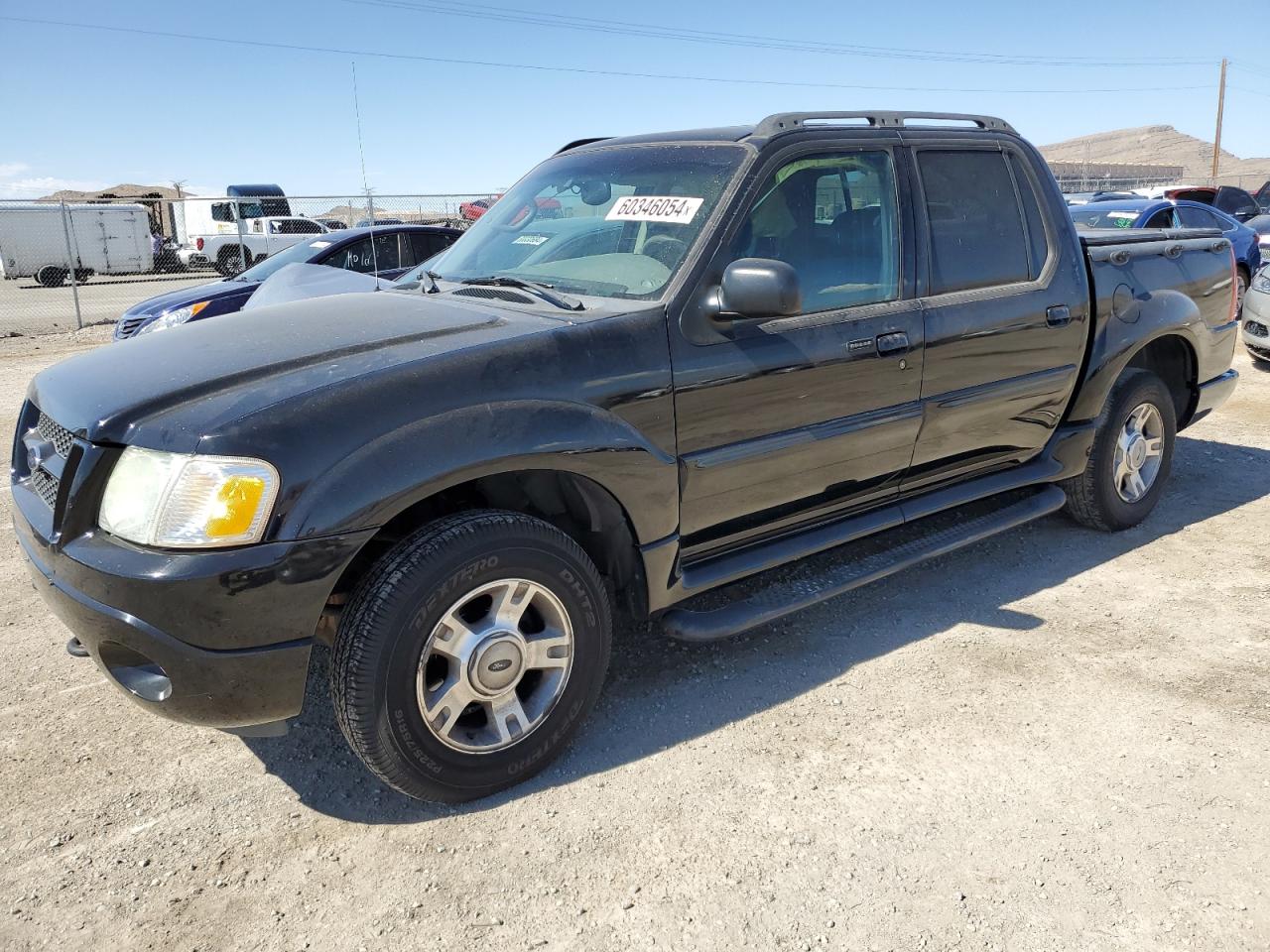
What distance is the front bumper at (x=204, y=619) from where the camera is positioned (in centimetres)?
230

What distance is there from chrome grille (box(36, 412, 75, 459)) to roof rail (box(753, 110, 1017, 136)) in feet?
8.05

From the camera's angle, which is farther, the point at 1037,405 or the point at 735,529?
the point at 1037,405

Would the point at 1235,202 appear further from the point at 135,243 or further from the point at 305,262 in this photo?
the point at 135,243

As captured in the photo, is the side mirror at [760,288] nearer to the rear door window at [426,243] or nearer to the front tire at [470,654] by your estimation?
the front tire at [470,654]

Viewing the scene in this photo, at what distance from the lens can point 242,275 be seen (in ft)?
31.7

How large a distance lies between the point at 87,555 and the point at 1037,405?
3.76 meters

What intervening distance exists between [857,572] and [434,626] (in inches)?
71.7

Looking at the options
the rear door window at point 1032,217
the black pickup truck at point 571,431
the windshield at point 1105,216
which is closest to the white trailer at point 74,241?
the windshield at point 1105,216

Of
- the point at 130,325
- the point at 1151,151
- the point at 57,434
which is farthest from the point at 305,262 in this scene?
the point at 1151,151

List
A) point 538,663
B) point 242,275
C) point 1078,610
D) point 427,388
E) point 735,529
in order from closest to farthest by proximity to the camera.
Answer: point 427,388
point 538,663
point 735,529
point 1078,610
point 242,275

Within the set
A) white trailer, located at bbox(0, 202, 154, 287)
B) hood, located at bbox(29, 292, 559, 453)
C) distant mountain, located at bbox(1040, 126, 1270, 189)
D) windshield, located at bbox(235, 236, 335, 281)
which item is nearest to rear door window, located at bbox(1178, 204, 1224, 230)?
windshield, located at bbox(235, 236, 335, 281)

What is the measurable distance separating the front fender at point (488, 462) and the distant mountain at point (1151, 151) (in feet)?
398

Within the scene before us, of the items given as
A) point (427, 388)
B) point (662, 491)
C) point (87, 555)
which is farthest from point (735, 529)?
point (87, 555)

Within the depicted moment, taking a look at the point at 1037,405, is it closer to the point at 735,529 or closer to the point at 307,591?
the point at 735,529
